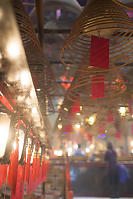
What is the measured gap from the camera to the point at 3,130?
58.3 inches

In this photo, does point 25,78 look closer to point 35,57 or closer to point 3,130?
point 3,130

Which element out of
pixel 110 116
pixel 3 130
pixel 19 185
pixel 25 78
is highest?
pixel 110 116

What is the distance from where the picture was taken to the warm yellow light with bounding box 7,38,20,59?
826mm

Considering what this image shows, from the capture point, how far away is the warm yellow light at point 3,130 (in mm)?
1426

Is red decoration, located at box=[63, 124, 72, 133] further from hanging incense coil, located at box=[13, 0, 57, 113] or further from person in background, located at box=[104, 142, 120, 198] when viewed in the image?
person in background, located at box=[104, 142, 120, 198]

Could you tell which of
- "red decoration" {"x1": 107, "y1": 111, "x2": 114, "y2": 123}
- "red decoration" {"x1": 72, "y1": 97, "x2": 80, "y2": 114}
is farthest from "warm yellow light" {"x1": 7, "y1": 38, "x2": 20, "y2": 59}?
"red decoration" {"x1": 107, "y1": 111, "x2": 114, "y2": 123}

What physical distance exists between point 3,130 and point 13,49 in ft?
2.70

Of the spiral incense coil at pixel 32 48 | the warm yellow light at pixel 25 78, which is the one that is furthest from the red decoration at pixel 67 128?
the warm yellow light at pixel 25 78

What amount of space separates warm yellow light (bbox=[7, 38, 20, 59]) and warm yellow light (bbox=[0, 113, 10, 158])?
74cm

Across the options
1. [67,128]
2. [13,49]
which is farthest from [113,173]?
[13,49]

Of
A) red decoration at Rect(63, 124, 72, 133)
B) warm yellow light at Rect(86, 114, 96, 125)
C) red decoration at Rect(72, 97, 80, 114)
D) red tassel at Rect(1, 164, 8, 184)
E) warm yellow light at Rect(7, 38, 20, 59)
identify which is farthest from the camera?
red decoration at Rect(63, 124, 72, 133)

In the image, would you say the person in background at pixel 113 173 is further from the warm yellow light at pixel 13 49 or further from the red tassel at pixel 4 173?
the warm yellow light at pixel 13 49

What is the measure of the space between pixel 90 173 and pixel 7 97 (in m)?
7.12

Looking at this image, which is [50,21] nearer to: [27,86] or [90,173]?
[27,86]
